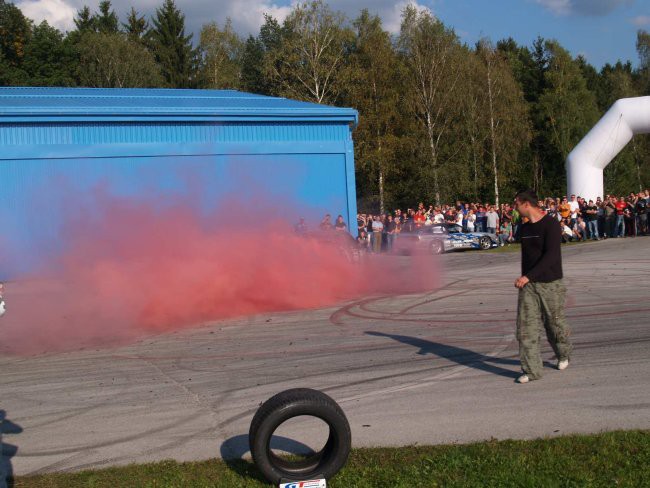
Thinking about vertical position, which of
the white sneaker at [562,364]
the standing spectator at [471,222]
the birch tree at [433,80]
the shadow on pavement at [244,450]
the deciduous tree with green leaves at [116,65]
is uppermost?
the deciduous tree with green leaves at [116,65]

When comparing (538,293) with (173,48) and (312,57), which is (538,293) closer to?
(312,57)

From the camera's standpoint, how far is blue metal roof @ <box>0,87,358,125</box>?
82.2 ft

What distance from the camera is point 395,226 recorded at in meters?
30.9

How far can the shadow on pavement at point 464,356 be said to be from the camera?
8.71m

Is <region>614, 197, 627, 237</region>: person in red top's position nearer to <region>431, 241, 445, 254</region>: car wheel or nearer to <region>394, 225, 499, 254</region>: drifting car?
<region>394, 225, 499, 254</region>: drifting car

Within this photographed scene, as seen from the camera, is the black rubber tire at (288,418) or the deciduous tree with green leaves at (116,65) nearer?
the black rubber tire at (288,418)

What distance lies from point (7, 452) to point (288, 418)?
9.45 feet

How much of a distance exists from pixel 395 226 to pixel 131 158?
450 inches

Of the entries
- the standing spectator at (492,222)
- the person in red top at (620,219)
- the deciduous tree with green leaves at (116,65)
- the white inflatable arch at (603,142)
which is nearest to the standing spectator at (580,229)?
the person in red top at (620,219)

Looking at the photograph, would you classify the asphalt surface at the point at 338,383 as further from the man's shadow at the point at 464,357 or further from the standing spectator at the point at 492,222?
the standing spectator at the point at 492,222

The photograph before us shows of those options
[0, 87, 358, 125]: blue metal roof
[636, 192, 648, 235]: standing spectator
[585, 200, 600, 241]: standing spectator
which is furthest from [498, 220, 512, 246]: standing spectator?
[0, 87, 358, 125]: blue metal roof

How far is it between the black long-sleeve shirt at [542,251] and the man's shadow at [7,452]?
5595 millimetres

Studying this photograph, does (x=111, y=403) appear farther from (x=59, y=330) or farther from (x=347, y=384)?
(x=59, y=330)

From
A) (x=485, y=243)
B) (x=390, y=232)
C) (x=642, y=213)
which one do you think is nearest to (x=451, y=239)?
(x=485, y=243)
